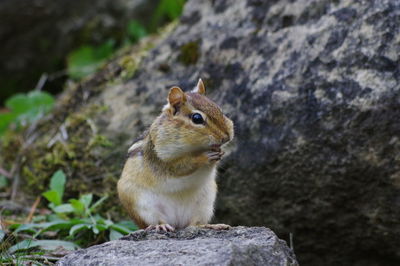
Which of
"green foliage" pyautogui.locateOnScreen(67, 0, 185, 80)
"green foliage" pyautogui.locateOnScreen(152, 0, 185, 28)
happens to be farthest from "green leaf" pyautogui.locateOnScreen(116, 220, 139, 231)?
"green foliage" pyautogui.locateOnScreen(152, 0, 185, 28)

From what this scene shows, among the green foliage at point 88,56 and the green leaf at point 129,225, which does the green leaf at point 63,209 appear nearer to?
the green leaf at point 129,225

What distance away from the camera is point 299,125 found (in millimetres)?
→ 4551

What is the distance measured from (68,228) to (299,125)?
1936 millimetres

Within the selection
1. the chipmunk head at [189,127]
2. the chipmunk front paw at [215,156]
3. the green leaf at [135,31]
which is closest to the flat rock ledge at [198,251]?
the chipmunk front paw at [215,156]

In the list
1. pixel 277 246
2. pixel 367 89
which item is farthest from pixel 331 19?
pixel 277 246

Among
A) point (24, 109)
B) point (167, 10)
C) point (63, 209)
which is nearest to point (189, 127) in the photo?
point (63, 209)

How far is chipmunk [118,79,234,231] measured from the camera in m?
3.97

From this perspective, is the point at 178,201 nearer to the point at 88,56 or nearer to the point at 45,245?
the point at 45,245

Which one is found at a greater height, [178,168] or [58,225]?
[178,168]

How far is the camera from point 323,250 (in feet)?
Result: 15.6

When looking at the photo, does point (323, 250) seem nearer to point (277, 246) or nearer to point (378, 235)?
point (378, 235)

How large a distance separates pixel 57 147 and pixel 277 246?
3084 millimetres

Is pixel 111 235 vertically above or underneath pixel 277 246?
underneath

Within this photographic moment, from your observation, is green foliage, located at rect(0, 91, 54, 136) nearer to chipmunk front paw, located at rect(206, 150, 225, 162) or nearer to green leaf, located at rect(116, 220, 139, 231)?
green leaf, located at rect(116, 220, 139, 231)
